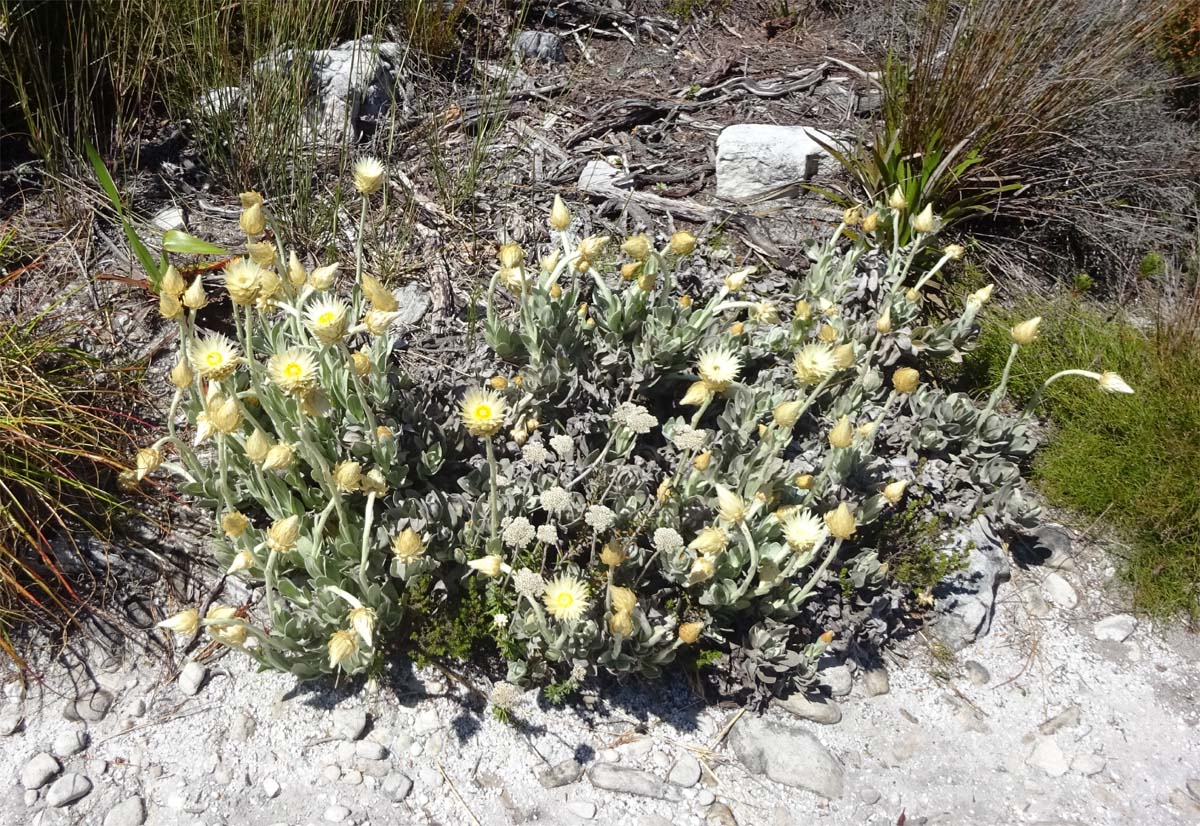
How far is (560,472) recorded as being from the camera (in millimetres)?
2115

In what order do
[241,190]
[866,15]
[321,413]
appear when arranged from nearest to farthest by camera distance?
[321,413] → [241,190] → [866,15]

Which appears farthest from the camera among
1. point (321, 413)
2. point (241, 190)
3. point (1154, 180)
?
point (1154, 180)

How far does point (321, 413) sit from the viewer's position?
162cm

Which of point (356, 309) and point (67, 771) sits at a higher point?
point (356, 309)

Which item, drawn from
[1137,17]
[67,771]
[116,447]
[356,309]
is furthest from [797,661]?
[1137,17]

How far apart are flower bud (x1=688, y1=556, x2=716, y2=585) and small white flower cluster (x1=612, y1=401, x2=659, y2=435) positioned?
344 millimetres

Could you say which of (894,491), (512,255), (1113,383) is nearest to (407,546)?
(512,255)

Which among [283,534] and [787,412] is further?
[787,412]

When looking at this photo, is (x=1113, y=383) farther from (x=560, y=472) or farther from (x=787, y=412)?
(x=560, y=472)

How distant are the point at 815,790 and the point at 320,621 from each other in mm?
1178

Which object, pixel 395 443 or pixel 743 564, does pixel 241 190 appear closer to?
pixel 395 443

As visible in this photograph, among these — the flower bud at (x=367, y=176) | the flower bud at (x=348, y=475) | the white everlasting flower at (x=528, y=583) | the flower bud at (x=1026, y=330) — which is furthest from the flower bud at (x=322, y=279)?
the flower bud at (x=1026, y=330)

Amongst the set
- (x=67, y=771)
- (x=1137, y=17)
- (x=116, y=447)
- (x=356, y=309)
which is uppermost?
(x=1137, y=17)

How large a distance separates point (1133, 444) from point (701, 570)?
1595mm
